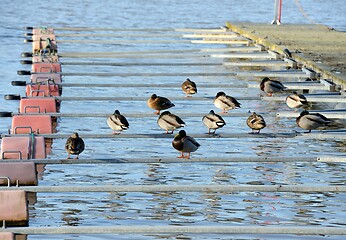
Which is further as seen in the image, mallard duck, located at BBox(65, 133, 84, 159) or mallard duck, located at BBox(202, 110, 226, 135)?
mallard duck, located at BBox(202, 110, 226, 135)

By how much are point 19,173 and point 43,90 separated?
8.89 metres

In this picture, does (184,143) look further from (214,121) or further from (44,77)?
(44,77)

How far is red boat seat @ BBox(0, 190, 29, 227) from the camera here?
13.6 meters

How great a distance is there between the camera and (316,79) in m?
26.7

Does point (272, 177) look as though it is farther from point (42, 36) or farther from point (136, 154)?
point (42, 36)

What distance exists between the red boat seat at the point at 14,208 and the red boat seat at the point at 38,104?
8476mm

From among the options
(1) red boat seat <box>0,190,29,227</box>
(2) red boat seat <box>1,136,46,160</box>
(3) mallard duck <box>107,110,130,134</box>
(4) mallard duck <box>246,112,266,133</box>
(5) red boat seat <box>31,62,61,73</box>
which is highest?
(5) red boat seat <box>31,62,61,73</box>

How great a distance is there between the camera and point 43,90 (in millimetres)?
24641

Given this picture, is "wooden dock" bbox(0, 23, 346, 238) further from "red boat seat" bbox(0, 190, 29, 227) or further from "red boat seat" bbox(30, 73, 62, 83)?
"red boat seat" bbox(0, 190, 29, 227)

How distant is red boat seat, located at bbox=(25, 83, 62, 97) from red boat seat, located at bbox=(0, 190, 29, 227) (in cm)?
1018

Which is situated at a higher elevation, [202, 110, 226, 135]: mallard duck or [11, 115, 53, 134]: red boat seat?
[11, 115, 53, 134]: red boat seat

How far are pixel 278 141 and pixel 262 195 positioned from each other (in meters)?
5.09

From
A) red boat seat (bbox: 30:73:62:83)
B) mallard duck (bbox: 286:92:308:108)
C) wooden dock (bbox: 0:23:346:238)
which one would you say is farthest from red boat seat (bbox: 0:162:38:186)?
red boat seat (bbox: 30:73:62:83)

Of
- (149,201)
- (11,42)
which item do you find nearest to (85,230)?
(149,201)
